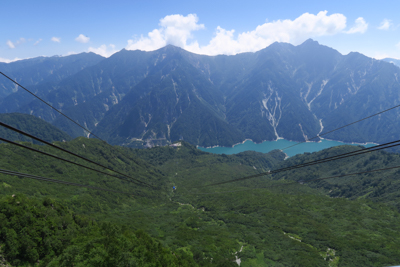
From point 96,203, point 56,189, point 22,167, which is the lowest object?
point 96,203

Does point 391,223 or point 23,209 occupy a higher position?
point 23,209

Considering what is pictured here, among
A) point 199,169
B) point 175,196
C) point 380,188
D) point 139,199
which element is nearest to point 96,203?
point 139,199

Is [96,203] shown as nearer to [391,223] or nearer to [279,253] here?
[279,253]

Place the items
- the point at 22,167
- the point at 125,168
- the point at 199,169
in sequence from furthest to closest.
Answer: the point at 199,169 → the point at 125,168 → the point at 22,167

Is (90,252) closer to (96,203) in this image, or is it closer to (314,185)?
(96,203)

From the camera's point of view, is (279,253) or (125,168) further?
(125,168)

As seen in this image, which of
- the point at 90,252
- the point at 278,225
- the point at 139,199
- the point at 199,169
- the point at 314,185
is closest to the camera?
the point at 90,252
